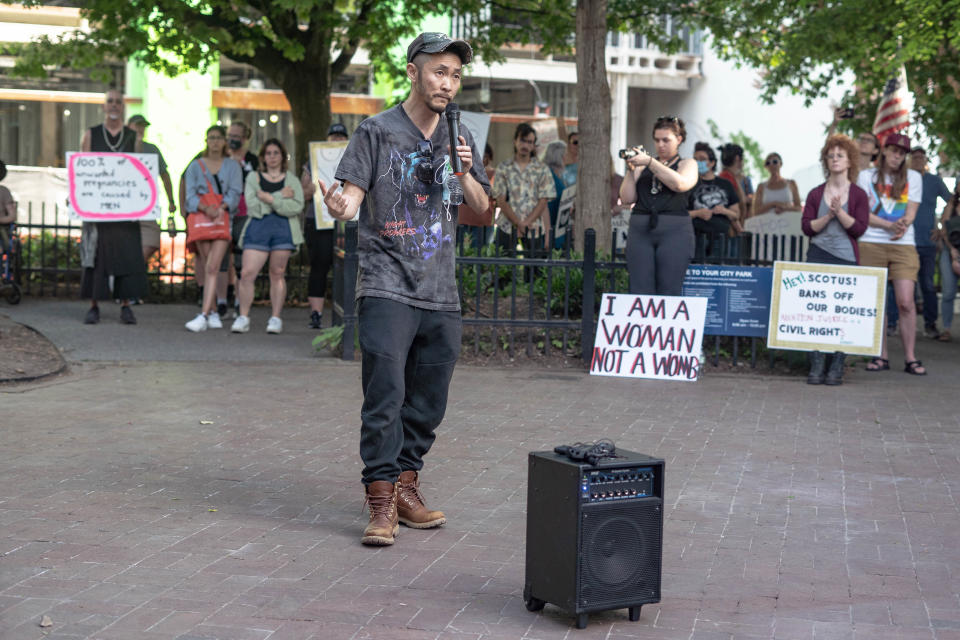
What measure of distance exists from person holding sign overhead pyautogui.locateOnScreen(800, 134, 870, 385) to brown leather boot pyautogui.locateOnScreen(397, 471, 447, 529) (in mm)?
5768

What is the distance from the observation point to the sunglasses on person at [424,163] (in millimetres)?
5508

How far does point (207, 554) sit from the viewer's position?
17.2 ft

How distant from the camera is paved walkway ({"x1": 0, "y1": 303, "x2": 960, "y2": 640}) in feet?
15.0

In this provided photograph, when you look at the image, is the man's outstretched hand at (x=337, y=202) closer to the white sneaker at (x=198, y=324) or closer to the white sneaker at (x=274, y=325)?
the white sneaker at (x=274, y=325)

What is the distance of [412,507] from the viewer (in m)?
5.77

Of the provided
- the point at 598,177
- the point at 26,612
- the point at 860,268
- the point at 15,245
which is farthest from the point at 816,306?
the point at 15,245

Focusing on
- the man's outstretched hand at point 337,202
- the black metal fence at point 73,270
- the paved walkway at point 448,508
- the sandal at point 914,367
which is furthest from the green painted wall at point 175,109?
the man's outstretched hand at point 337,202

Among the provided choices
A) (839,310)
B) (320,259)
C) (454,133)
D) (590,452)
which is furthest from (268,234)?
(590,452)

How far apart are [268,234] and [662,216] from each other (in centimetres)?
398

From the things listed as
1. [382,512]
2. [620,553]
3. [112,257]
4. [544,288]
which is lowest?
[382,512]

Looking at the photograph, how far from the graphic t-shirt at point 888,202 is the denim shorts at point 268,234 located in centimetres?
525

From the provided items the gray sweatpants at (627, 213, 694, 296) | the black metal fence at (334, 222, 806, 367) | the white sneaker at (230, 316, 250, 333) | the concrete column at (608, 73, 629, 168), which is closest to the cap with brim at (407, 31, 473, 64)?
the gray sweatpants at (627, 213, 694, 296)

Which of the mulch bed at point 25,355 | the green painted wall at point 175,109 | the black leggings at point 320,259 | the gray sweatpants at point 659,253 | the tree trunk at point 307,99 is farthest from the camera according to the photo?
the green painted wall at point 175,109

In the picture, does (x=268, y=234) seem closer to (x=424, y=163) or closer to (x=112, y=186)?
(x=112, y=186)
